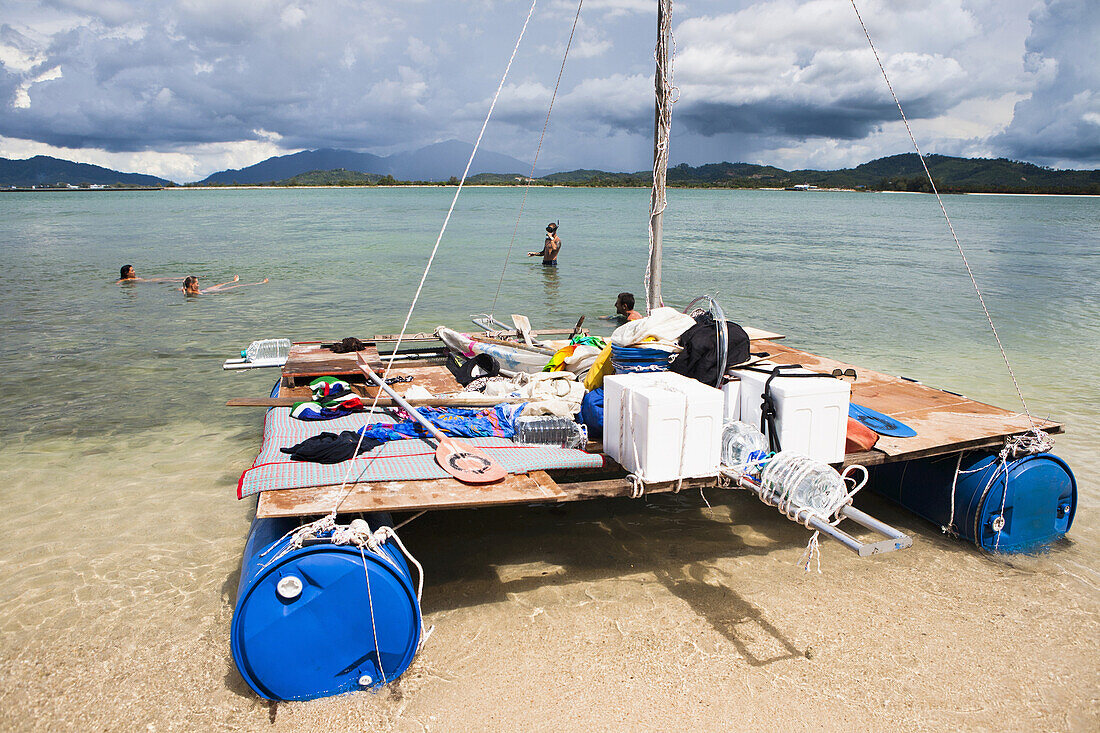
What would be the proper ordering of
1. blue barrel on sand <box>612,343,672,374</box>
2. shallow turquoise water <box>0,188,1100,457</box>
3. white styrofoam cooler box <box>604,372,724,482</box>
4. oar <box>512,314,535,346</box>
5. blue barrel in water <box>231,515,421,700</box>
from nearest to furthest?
blue barrel in water <box>231,515,421,700</box>
white styrofoam cooler box <box>604,372,724,482</box>
blue barrel on sand <box>612,343,672,374</box>
oar <box>512,314,535,346</box>
shallow turquoise water <box>0,188,1100,457</box>

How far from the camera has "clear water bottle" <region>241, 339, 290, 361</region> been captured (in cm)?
1008

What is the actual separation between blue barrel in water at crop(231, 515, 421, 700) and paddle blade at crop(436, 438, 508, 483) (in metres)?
0.79

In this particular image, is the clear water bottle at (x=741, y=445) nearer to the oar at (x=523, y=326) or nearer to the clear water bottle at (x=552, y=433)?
the clear water bottle at (x=552, y=433)

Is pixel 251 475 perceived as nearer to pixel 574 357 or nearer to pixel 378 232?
pixel 574 357

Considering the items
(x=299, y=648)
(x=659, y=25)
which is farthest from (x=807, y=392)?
(x=659, y=25)

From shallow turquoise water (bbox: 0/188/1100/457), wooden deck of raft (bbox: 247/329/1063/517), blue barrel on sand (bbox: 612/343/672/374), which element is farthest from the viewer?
shallow turquoise water (bbox: 0/188/1100/457)

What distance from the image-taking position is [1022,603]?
516 cm

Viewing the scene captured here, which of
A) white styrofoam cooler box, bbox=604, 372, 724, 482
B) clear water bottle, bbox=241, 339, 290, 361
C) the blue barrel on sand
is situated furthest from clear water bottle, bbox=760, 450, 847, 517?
clear water bottle, bbox=241, 339, 290, 361

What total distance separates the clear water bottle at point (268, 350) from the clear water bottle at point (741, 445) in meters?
7.13

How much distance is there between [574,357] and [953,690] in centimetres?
434

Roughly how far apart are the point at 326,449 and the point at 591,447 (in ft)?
6.84

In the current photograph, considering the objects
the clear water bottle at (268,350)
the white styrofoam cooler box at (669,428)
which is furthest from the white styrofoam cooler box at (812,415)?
the clear water bottle at (268,350)

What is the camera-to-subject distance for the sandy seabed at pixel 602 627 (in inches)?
160

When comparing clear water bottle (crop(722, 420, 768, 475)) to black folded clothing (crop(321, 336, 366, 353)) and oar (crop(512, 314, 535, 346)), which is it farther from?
black folded clothing (crop(321, 336, 366, 353))
